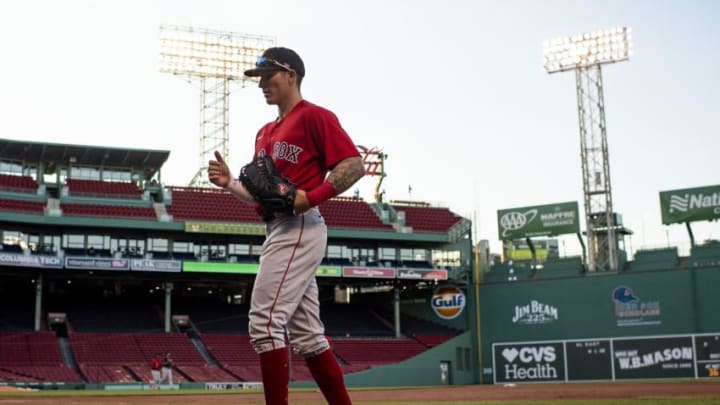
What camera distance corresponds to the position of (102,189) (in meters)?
47.0

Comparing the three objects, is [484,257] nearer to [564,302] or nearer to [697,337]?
[564,302]

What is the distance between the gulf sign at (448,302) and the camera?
157 feet

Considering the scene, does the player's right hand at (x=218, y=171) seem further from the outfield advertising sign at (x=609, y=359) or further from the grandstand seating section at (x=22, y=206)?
the grandstand seating section at (x=22, y=206)

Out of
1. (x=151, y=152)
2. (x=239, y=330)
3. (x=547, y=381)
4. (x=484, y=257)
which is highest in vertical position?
(x=151, y=152)

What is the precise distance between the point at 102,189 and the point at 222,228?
23.5 ft

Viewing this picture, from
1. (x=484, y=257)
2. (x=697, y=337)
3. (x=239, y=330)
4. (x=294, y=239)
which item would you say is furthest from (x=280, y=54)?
(x=484, y=257)

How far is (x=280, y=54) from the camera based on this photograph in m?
5.50

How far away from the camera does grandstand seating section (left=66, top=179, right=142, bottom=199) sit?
45.8m

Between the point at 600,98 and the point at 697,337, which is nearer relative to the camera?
the point at 697,337

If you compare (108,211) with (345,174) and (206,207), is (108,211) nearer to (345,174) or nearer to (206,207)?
(206,207)

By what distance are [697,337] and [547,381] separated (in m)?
7.28

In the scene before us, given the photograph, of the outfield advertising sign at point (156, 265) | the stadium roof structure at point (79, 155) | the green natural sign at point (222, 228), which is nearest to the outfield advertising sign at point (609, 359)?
the green natural sign at point (222, 228)

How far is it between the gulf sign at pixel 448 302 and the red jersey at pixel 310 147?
43035mm

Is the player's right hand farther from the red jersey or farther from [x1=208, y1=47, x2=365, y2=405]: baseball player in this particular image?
the red jersey
